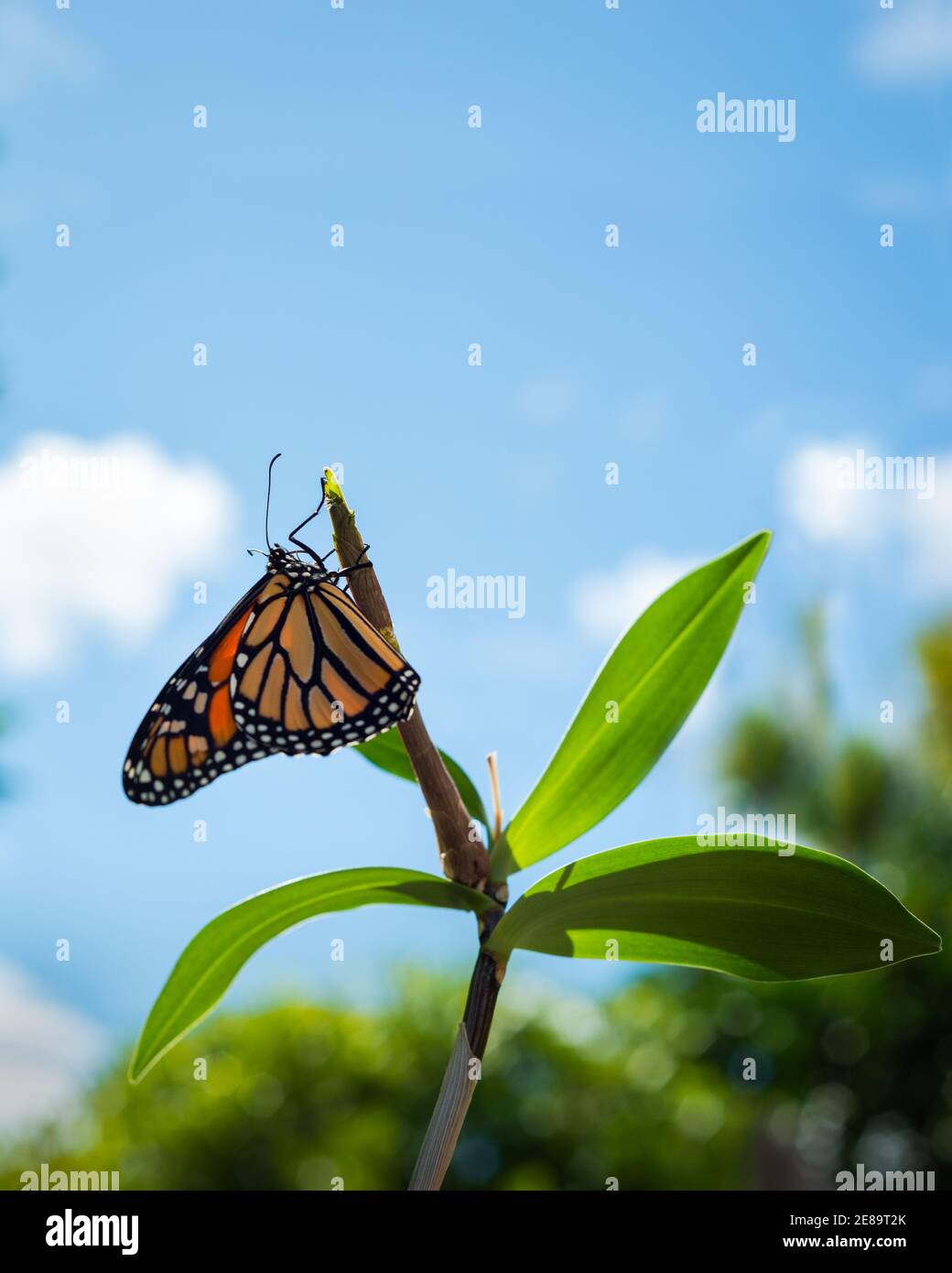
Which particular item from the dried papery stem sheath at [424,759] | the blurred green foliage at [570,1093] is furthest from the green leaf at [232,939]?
the blurred green foliage at [570,1093]

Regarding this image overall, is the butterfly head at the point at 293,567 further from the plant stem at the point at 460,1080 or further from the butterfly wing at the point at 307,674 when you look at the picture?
the plant stem at the point at 460,1080

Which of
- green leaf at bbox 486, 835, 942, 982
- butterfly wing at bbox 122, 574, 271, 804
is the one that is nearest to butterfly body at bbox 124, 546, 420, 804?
butterfly wing at bbox 122, 574, 271, 804

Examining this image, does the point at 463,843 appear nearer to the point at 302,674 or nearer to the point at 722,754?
the point at 302,674

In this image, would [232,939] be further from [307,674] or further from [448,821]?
[307,674]

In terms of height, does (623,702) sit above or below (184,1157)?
above

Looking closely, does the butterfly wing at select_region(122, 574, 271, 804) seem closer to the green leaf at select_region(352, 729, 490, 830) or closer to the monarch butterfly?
the monarch butterfly

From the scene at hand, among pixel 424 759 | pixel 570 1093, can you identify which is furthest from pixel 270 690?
pixel 570 1093
